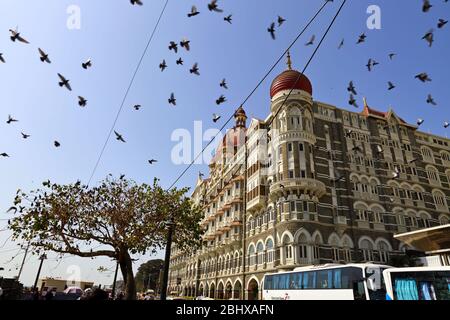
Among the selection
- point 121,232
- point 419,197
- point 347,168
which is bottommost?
point 121,232

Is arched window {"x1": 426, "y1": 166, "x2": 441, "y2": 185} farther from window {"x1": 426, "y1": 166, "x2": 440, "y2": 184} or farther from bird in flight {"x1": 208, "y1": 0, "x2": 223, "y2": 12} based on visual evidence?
bird in flight {"x1": 208, "y1": 0, "x2": 223, "y2": 12}

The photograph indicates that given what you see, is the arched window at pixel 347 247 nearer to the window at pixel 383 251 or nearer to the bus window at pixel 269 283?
the window at pixel 383 251

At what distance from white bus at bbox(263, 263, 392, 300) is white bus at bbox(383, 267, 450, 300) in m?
1.04

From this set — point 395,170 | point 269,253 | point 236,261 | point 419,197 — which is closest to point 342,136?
point 395,170

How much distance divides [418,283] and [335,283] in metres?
5.00

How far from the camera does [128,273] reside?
63.4 feet

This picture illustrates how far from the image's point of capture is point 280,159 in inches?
1300

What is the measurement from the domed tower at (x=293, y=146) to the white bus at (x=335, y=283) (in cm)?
1050

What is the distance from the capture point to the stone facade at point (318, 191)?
30688 mm

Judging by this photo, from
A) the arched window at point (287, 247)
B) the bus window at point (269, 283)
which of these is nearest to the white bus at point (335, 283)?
the bus window at point (269, 283)

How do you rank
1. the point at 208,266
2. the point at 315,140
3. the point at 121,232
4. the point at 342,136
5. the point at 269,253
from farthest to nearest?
the point at 208,266, the point at 342,136, the point at 315,140, the point at 269,253, the point at 121,232

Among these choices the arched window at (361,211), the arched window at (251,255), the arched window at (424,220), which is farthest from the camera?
the arched window at (424,220)
